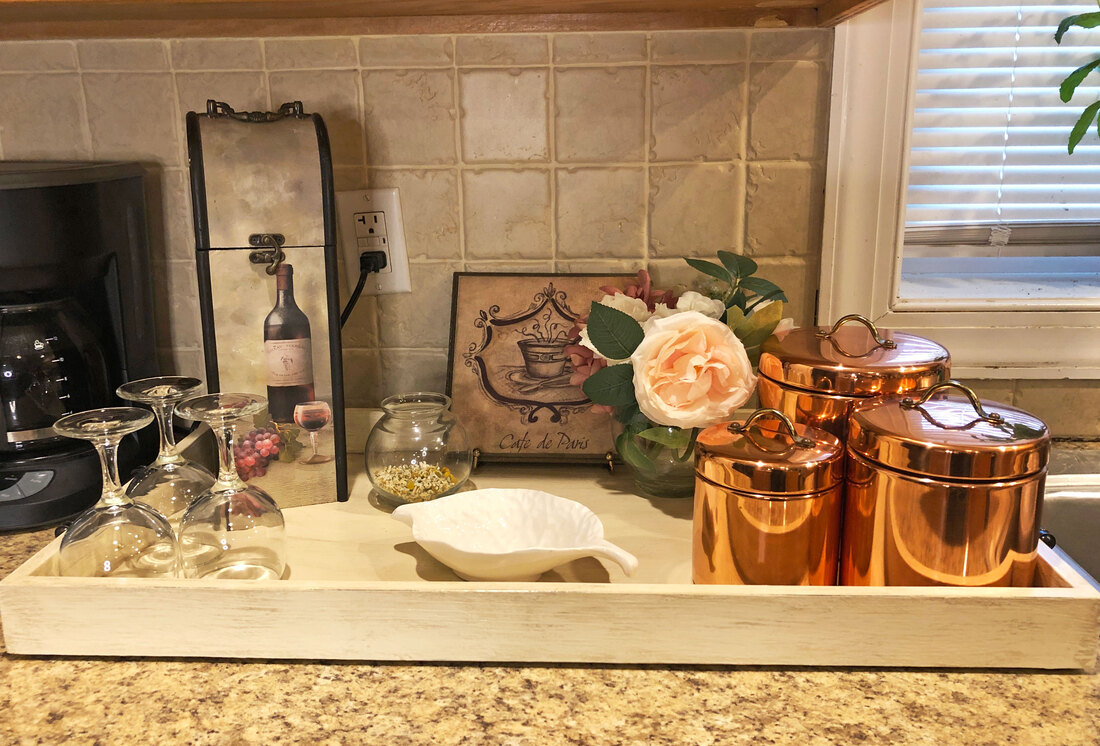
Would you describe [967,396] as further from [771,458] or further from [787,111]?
[787,111]

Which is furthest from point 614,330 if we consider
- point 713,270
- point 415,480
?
point 415,480

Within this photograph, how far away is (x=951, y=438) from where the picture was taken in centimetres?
68

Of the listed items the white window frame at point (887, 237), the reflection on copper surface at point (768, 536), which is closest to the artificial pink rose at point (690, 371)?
the reflection on copper surface at point (768, 536)

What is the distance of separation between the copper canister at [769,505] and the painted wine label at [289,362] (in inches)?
18.2

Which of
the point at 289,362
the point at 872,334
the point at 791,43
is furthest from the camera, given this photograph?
the point at 791,43

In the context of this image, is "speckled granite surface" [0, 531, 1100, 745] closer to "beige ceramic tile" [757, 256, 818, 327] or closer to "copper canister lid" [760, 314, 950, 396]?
"copper canister lid" [760, 314, 950, 396]

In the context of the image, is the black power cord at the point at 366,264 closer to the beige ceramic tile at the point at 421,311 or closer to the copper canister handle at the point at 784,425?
the beige ceramic tile at the point at 421,311

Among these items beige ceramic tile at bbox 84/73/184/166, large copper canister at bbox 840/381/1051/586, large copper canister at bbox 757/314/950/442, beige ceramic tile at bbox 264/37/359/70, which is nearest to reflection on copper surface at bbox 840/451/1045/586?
large copper canister at bbox 840/381/1051/586

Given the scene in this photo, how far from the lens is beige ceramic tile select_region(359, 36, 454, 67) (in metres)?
1.10

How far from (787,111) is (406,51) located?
1.60 feet

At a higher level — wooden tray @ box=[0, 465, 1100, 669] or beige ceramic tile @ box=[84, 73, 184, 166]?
beige ceramic tile @ box=[84, 73, 184, 166]

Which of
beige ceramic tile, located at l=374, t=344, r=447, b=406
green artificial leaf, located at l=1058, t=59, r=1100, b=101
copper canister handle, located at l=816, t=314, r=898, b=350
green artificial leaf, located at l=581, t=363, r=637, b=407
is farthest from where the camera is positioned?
beige ceramic tile, located at l=374, t=344, r=447, b=406

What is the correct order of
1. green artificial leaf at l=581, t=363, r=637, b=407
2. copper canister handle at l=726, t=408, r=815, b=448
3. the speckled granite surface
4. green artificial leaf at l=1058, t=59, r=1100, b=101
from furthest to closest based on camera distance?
green artificial leaf at l=1058, t=59, r=1100, b=101, green artificial leaf at l=581, t=363, r=637, b=407, copper canister handle at l=726, t=408, r=815, b=448, the speckled granite surface

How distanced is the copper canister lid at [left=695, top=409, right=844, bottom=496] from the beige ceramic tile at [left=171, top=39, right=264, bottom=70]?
0.77 meters
